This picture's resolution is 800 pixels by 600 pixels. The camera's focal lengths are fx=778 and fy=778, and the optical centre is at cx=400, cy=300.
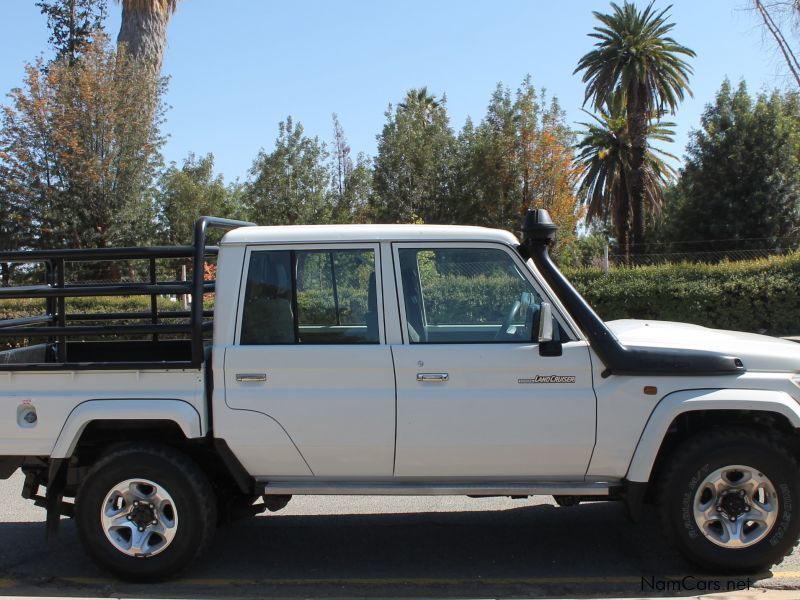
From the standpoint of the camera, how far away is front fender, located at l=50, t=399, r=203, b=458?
14.2ft

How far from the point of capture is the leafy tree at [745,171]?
121 ft

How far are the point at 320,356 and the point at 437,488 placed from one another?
99 cm

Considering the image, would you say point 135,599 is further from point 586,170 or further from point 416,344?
point 586,170

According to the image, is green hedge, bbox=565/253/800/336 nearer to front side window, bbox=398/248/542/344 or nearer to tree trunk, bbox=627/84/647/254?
tree trunk, bbox=627/84/647/254

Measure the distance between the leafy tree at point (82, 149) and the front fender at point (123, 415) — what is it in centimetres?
2215

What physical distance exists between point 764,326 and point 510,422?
16188 mm

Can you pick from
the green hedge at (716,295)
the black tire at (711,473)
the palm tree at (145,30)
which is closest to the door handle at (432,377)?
the black tire at (711,473)

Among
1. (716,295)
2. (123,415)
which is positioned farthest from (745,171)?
(123,415)

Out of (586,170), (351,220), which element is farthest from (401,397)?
(586,170)

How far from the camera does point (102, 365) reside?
440 cm

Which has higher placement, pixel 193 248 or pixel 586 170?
pixel 586 170

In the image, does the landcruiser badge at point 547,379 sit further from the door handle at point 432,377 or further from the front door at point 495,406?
the door handle at point 432,377

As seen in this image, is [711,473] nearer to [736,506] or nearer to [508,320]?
[736,506]

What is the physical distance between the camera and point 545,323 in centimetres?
420
